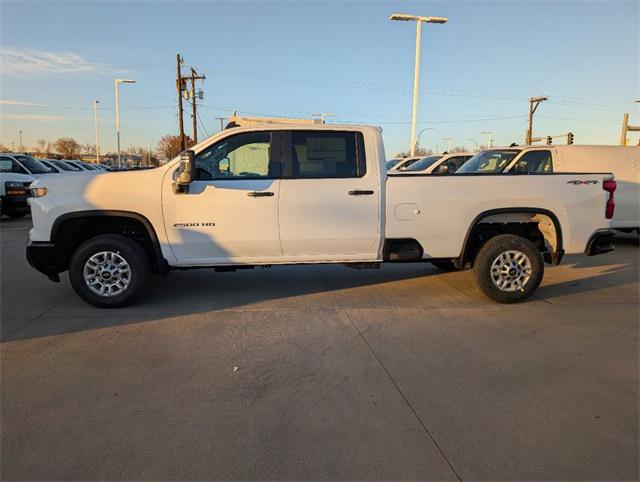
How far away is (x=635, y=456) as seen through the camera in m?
2.69

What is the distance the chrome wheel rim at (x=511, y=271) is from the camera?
5.55 m

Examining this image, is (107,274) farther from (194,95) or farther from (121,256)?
(194,95)

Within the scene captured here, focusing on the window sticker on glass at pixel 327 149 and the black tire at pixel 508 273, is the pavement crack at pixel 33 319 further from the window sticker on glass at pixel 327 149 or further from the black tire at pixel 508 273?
the black tire at pixel 508 273

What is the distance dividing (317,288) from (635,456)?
4113 mm

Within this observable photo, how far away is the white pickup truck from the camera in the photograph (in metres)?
5.10

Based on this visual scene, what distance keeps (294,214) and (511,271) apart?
2.79 metres

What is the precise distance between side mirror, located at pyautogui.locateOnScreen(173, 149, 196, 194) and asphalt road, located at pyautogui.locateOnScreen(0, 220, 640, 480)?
145cm

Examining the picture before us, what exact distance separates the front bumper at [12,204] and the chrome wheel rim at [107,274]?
10.3 metres

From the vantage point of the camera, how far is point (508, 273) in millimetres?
5574

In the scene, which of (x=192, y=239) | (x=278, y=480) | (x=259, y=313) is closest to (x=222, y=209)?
(x=192, y=239)

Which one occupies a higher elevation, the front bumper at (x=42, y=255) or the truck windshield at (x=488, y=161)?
the truck windshield at (x=488, y=161)

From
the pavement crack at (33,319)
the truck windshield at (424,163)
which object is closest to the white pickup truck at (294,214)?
the pavement crack at (33,319)

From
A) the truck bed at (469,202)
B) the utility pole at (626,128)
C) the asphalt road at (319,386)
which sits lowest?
the asphalt road at (319,386)

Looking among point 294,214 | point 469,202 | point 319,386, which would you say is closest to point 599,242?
point 469,202
